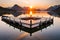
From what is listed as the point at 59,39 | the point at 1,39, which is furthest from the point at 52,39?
the point at 1,39

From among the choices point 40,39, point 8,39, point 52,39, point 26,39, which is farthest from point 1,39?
point 52,39

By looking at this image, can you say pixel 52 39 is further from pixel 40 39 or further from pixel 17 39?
pixel 17 39

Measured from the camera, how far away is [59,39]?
34.9 meters

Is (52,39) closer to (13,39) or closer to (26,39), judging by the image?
(26,39)

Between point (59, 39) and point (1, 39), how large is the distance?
13.0m

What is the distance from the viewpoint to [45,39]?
114 ft

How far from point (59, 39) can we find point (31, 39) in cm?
639

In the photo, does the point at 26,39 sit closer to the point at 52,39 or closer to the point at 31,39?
the point at 31,39

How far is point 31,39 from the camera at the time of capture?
34156 mm

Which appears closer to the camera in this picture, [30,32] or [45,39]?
[45,39]

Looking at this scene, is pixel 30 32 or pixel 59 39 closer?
pixel 59 39

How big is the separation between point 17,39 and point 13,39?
3.02 feet

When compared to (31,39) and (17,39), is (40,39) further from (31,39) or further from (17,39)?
(17,39)

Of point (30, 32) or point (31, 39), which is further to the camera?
point (30, 32)
